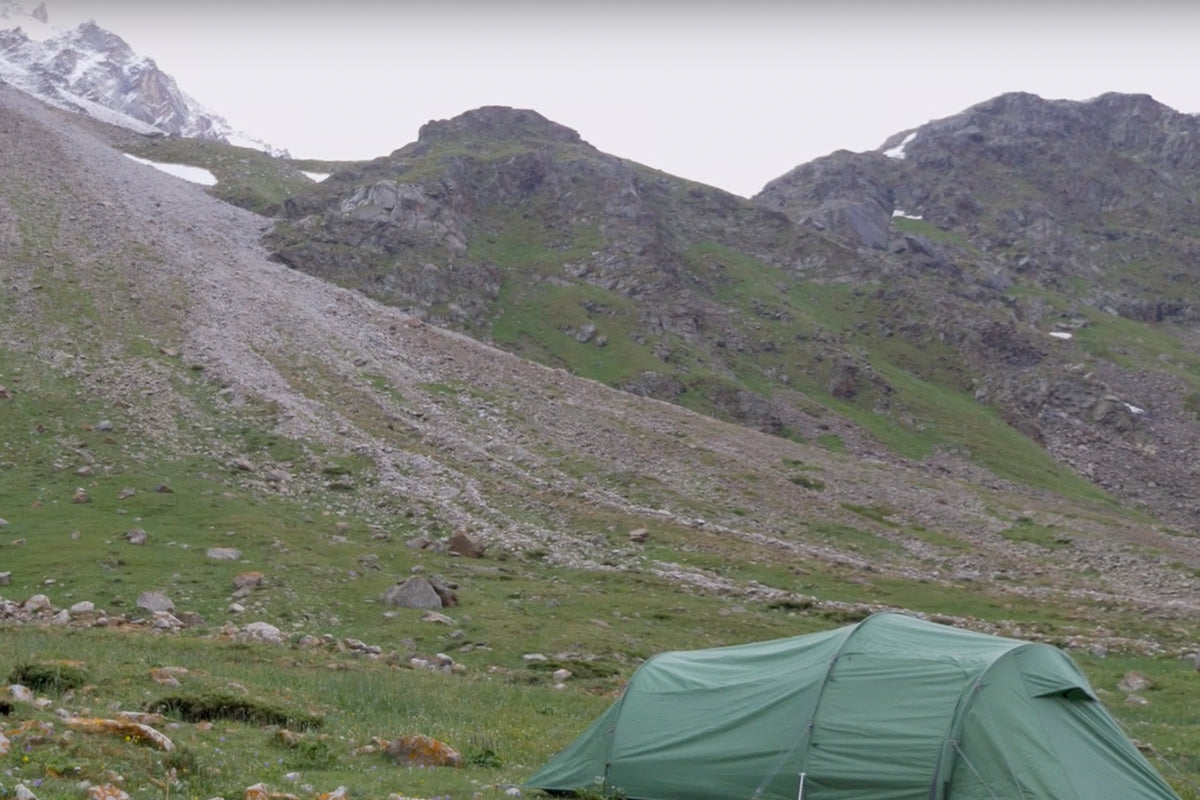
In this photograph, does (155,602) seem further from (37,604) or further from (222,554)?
(222,554)

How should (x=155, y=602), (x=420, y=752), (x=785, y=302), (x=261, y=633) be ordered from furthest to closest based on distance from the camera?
(x=785, y=302) < (x=155, y=602) < (x=261, y=633) < (x=420, y=752)

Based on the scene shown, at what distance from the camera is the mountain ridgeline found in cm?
9188

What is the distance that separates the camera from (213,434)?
1954 inches

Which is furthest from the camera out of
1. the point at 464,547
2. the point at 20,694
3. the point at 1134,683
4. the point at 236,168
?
the point at 236,168

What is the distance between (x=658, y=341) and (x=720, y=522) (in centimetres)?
4854

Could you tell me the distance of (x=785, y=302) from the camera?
115m

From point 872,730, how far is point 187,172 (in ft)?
435

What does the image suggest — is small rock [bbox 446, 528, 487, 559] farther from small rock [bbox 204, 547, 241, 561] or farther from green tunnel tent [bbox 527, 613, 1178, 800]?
green tunnel tent [bbox 527, 613, 1178, 800]

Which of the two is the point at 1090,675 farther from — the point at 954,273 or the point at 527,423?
the point at 954,273

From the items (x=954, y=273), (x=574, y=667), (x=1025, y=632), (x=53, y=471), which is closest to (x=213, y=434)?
(x=53, y=471)

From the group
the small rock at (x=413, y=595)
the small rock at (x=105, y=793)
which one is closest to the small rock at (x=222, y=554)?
the small rock at (x=413, y=595)

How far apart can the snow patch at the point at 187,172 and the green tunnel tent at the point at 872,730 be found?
121 m

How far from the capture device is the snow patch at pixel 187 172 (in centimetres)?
12766

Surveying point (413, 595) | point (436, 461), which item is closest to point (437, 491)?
point (436, 461)
